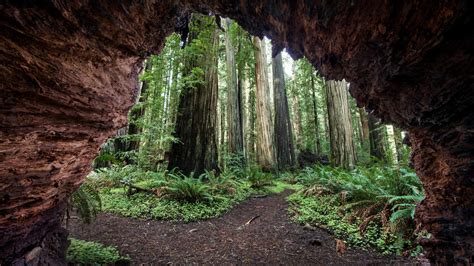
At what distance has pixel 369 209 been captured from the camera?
4137 mm

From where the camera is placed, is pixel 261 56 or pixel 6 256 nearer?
pixel 6 256

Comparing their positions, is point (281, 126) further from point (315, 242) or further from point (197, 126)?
point (315, 242)

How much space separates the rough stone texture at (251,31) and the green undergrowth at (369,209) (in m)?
1.68

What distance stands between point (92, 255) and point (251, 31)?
305 centimetres

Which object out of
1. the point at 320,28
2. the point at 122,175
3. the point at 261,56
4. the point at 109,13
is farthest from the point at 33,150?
the point at 261,56

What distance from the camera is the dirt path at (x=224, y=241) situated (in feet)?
10.3

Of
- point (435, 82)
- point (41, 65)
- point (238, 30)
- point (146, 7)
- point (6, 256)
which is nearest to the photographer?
point (435, 82)

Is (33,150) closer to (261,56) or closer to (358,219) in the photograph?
(358,219)

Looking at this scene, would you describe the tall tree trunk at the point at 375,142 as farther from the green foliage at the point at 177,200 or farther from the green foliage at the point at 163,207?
the green foliage at the point at 163,207

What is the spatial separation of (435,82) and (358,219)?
3.56 m

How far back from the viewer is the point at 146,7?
1.91 meters

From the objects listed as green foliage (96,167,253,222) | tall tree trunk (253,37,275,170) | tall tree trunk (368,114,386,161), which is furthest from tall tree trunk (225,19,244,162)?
tall tree trunk (368,114,386,161)

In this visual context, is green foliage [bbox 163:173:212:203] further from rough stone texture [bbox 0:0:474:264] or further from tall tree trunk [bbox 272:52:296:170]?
tall tree trunk [bbox 272:52:296:170]

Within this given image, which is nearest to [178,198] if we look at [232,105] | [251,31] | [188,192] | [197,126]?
[188,192]
